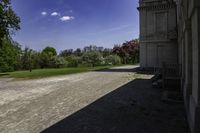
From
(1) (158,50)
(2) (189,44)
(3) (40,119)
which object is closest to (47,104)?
(3) (40,119)

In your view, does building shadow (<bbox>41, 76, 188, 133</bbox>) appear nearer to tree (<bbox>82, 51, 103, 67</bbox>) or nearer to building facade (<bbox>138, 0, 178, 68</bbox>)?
building facade (<bbox>138, 0, 178, 68</bbox>)

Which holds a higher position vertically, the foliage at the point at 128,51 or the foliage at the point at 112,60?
the foliage at the point at 128,51

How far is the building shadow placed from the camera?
4.58 metres

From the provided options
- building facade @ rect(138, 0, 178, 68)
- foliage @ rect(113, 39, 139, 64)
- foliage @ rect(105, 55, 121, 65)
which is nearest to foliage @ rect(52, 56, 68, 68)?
foliage @ rect(105, 55, 121, 65)

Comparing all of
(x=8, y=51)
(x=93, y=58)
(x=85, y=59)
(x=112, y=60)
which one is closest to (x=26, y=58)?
(x=85, y=59)

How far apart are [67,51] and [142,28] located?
4700 cm

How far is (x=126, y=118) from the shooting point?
5371mm

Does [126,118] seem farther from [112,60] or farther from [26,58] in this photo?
[26,58]

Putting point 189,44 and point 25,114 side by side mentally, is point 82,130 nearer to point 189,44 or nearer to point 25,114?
point 25,114

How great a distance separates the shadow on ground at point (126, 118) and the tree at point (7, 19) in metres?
19.4

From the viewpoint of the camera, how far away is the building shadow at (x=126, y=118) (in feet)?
15.0

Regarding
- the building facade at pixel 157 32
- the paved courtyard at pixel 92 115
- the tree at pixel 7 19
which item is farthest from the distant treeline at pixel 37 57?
the paved courtyard at pixel 92 115

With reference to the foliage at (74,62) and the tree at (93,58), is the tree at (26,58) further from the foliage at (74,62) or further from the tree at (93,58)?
the tree at (93,58)

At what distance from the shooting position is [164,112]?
19.0ft
